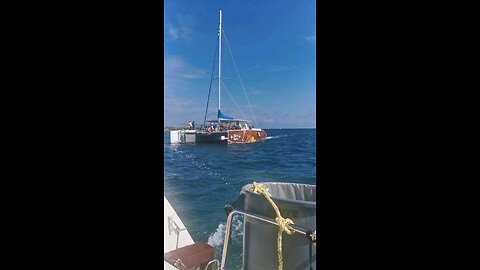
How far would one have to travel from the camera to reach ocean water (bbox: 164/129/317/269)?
4770 mm

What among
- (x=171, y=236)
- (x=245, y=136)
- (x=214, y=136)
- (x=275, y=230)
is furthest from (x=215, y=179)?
(x=275, y=230)

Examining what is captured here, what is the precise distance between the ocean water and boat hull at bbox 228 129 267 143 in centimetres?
39

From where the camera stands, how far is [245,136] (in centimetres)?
1931

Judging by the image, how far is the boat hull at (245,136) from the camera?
18.5m

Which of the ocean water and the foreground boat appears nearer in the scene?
the foreground boat

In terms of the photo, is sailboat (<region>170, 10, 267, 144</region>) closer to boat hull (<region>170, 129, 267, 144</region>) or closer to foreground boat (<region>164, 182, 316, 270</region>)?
boat hull (<region>170, 129, 267, 144</region>)

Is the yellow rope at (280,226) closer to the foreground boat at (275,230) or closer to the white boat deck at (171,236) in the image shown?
the foreground boat at (275,230)

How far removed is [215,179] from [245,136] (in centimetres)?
896

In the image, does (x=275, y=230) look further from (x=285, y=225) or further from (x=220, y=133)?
(x=220, y=133)

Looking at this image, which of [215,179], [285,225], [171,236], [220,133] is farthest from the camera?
[220,133]

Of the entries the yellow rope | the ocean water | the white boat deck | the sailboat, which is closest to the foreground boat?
the yellow rope

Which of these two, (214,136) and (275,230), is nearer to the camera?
(275,230)
